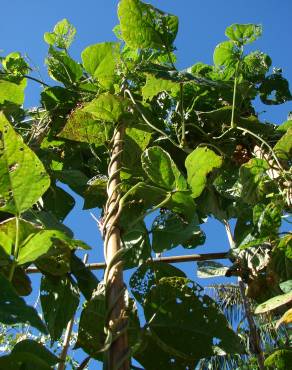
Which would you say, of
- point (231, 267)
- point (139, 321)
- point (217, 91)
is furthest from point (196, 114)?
point (139, 321)

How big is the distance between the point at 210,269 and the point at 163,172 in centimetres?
42

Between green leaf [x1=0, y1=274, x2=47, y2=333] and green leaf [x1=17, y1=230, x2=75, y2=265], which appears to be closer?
green leaf [x1=0, y1=274, x2=47, y2=333]

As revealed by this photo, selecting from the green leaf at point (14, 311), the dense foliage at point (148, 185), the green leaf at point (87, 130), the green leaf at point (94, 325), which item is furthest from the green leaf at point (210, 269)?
the green leaf at point (14, 311)

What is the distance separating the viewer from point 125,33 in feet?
3.90

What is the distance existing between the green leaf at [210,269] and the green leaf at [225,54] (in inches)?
22.2

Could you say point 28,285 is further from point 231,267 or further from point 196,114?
point 196,114

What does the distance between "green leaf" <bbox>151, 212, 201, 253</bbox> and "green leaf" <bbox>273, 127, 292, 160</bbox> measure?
0.84 feet

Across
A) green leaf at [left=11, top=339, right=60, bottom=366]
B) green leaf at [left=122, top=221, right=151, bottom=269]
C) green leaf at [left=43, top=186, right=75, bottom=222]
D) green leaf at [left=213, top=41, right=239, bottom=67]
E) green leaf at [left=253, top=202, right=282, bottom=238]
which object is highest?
green leaf at [left=213, top=41, right=239, bottom=67]

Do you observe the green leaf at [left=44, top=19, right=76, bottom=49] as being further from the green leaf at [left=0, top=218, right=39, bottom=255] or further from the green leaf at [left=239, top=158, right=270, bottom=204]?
the green leaf at [left=0, top=218, right=39, bottom=255]

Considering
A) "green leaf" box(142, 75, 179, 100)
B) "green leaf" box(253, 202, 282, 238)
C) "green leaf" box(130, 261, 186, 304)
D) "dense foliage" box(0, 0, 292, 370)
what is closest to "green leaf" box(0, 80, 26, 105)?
"dense foliage" box(0, 0, 292, 370)

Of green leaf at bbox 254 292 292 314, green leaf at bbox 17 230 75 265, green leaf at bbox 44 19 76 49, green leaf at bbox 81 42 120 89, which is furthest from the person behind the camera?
green leaf at bbox 44 19 76 49

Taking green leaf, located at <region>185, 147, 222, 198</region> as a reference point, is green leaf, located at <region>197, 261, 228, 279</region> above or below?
below

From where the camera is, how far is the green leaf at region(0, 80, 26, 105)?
130cm

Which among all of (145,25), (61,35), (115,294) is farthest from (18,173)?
(61,35)
